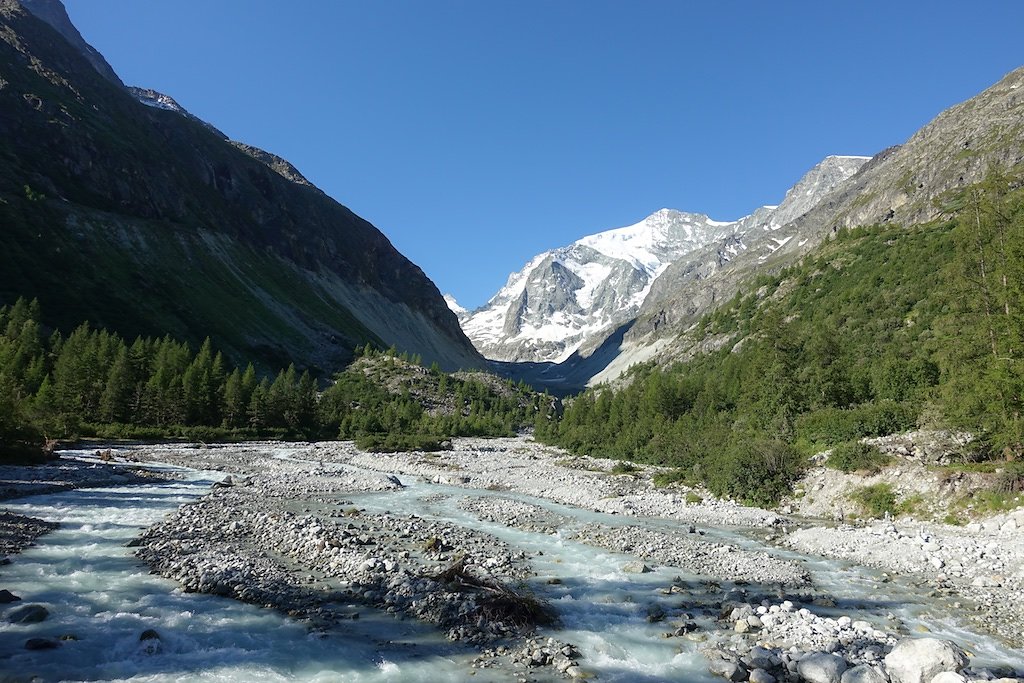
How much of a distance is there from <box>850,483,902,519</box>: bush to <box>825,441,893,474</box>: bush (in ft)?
5.31

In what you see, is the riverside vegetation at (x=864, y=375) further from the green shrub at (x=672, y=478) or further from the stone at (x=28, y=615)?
the stone at (x=28, y=615)

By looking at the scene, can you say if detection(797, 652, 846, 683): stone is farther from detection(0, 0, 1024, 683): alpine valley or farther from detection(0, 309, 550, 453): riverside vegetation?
detection(0, 309, 550, 453): riverside vegetation

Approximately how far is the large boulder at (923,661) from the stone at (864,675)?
0.99 feet

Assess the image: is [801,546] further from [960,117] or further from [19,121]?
[960,117]

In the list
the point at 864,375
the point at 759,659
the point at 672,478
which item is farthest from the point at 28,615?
the point at 864,375

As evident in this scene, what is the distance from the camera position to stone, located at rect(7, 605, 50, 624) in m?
12.9

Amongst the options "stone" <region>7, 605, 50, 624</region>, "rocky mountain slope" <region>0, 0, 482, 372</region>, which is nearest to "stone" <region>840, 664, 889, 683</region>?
"stone" <region>7, 605, 50, 624</region>

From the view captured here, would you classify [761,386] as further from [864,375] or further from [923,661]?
[923,661]

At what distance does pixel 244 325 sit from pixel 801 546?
148 metres

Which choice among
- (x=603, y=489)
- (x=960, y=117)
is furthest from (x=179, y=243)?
(x=960, y=117)

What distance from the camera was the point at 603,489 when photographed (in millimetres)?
44938

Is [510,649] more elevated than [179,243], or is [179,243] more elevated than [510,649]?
[179,243]

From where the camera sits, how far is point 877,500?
3023 cm

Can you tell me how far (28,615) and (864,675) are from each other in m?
19.4
